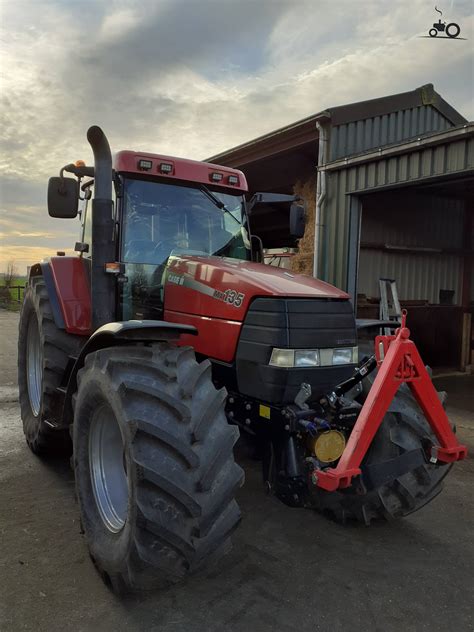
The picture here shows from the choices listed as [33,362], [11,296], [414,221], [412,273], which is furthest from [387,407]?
[11,296]

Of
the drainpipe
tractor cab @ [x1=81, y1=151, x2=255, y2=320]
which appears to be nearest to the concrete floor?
tractor cab @ [x1=81, y1=151, x2=255, y2=320]

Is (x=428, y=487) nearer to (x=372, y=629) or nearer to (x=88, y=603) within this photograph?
(x=372, y=629)

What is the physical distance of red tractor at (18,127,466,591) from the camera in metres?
2.30

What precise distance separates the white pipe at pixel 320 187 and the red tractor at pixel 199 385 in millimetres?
4534

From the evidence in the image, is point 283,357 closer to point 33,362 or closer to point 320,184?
point 33,362

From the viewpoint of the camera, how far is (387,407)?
2650 millimetres

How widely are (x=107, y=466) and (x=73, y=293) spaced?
1.61 metres

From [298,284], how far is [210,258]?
0.74 meters

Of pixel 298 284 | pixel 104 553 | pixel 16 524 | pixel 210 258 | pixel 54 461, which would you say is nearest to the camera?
pixel 104 553

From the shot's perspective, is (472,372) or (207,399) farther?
(472,372)

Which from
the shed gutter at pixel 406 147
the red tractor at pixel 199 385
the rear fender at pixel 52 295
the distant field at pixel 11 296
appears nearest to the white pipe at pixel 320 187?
the shed gutter at pixel 406 147

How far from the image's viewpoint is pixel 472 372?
10.3 metres

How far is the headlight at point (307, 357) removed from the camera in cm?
278

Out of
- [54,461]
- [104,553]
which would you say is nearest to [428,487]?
[104,553]
